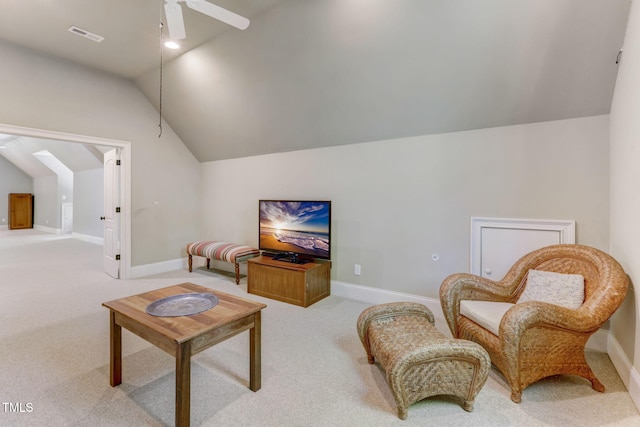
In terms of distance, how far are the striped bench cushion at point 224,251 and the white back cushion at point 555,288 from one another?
131 inches

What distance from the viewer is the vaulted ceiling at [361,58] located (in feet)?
7.14

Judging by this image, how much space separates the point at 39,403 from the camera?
177 cm

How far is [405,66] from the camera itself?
269 cm

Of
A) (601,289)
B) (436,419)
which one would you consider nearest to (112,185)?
(436,419)

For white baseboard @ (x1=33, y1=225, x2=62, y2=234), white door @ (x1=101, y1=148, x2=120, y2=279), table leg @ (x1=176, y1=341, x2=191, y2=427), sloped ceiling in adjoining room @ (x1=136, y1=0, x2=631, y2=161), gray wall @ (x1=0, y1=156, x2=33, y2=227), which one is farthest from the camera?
gray wall @ (x1=0, y1=156, x2=33, y2=227)

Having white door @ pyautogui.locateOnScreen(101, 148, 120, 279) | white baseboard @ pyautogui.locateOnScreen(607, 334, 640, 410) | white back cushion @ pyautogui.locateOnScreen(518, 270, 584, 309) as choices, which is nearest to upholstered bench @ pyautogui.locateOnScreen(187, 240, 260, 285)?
white door @ pyautogui.locateOnScreen(101, 148, 120, 279)

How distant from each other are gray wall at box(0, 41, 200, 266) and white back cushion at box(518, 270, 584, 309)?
4.96 metres

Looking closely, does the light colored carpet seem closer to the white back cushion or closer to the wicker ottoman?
the wicker ottoman

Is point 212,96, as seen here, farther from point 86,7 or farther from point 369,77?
point 369,77

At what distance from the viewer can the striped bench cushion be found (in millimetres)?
4195

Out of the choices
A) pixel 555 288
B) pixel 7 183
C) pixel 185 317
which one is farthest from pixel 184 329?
pixel 7 183

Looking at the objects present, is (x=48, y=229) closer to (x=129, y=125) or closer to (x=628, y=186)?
(x=129, y=125)

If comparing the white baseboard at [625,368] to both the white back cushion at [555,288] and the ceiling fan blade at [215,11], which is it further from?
the ceiling fan blade at [215,11]

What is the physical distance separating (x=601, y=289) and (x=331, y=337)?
6.48 ft
